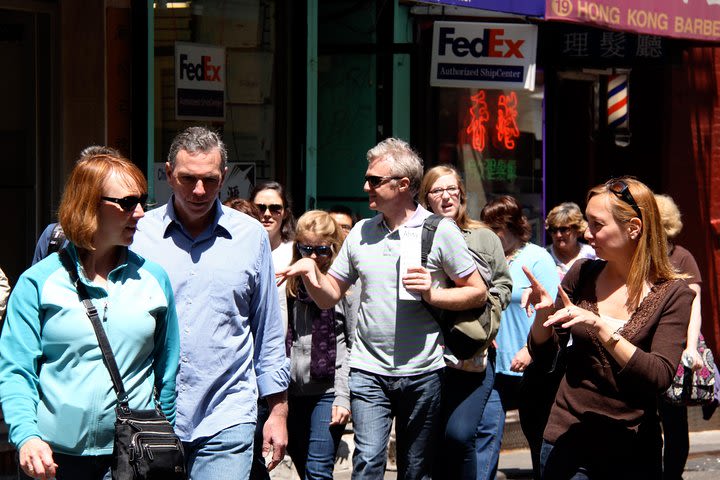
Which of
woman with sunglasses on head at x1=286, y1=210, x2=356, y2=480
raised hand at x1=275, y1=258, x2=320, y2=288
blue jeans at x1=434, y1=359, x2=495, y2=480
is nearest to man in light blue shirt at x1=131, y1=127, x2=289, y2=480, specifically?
raised hand at x1=275, y1=258, x2=320, y2=288

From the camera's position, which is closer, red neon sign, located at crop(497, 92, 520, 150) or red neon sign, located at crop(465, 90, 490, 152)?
red neon sign, located at crop(465, 90, 490, 152)

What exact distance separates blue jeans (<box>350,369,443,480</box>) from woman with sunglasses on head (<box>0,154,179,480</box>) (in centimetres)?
212

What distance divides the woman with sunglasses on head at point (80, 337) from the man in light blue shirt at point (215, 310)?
0.42 metres

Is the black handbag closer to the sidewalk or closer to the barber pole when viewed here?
the sidewalk

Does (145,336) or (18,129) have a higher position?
(18,129)

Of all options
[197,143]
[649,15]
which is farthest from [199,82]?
[197,143]

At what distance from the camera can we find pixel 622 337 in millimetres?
4711

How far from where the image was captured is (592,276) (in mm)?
5086

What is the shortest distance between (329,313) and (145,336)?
2.60 m

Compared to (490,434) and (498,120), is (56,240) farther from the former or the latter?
(498,120)

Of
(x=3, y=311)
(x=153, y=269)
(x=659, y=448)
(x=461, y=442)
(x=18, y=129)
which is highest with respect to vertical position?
(x=18, y=129)

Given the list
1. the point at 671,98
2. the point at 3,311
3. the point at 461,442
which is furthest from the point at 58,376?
the point at 671,98

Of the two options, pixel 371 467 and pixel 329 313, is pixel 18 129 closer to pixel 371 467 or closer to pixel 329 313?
pixel 329 313

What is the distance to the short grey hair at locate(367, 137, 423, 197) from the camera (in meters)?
6.24
